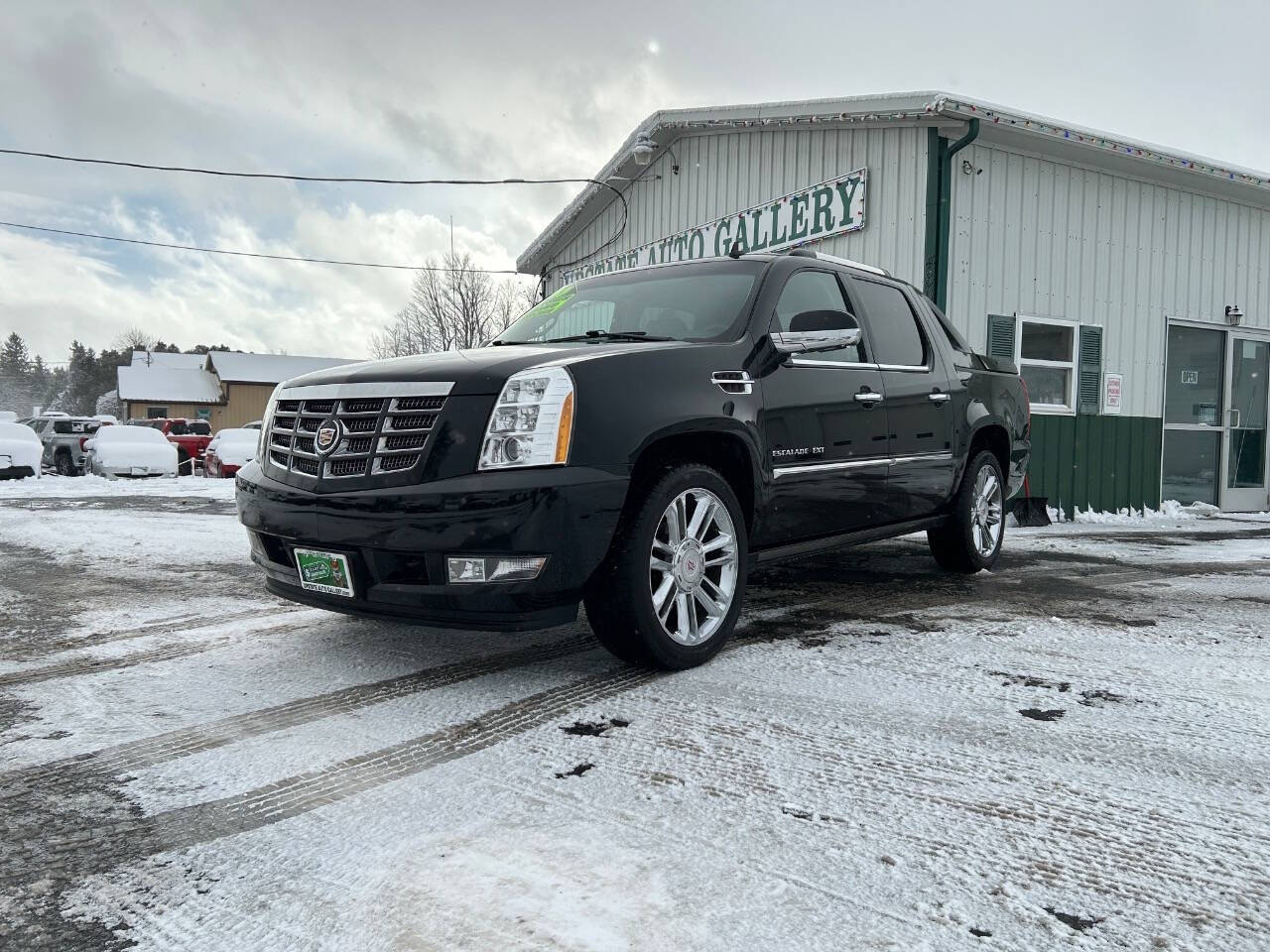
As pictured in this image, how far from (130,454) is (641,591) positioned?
728 inches

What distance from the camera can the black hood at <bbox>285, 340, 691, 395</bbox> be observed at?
324 centimetres

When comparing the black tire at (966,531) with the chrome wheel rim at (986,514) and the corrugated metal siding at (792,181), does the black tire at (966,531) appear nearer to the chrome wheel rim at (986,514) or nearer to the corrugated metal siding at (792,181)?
the chrome wheel rim at (986,514)

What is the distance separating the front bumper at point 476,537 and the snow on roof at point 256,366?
184 ft

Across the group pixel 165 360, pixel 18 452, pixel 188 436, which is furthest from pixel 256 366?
pixel 18 452

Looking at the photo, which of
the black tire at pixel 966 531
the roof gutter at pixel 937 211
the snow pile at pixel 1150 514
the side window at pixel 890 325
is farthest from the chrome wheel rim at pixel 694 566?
the snow pile at pixel 1150 514

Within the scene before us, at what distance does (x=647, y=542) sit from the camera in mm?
3324

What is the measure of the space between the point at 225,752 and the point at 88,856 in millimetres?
636

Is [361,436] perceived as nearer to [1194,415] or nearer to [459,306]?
[1194,415]

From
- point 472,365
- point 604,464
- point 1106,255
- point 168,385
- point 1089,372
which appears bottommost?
point 604,464

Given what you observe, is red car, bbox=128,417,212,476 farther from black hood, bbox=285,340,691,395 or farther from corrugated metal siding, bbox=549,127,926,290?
black hood, bbox=285,340,691,395

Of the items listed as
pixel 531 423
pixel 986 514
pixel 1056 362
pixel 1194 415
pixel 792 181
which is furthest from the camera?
pixel 1194 415

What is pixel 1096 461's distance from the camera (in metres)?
10.9

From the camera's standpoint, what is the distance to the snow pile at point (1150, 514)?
1064cm

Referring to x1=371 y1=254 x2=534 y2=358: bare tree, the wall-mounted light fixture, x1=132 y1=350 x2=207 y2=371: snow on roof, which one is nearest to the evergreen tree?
x1=132 y1=350 x2=207 y2=371: snow on roof
